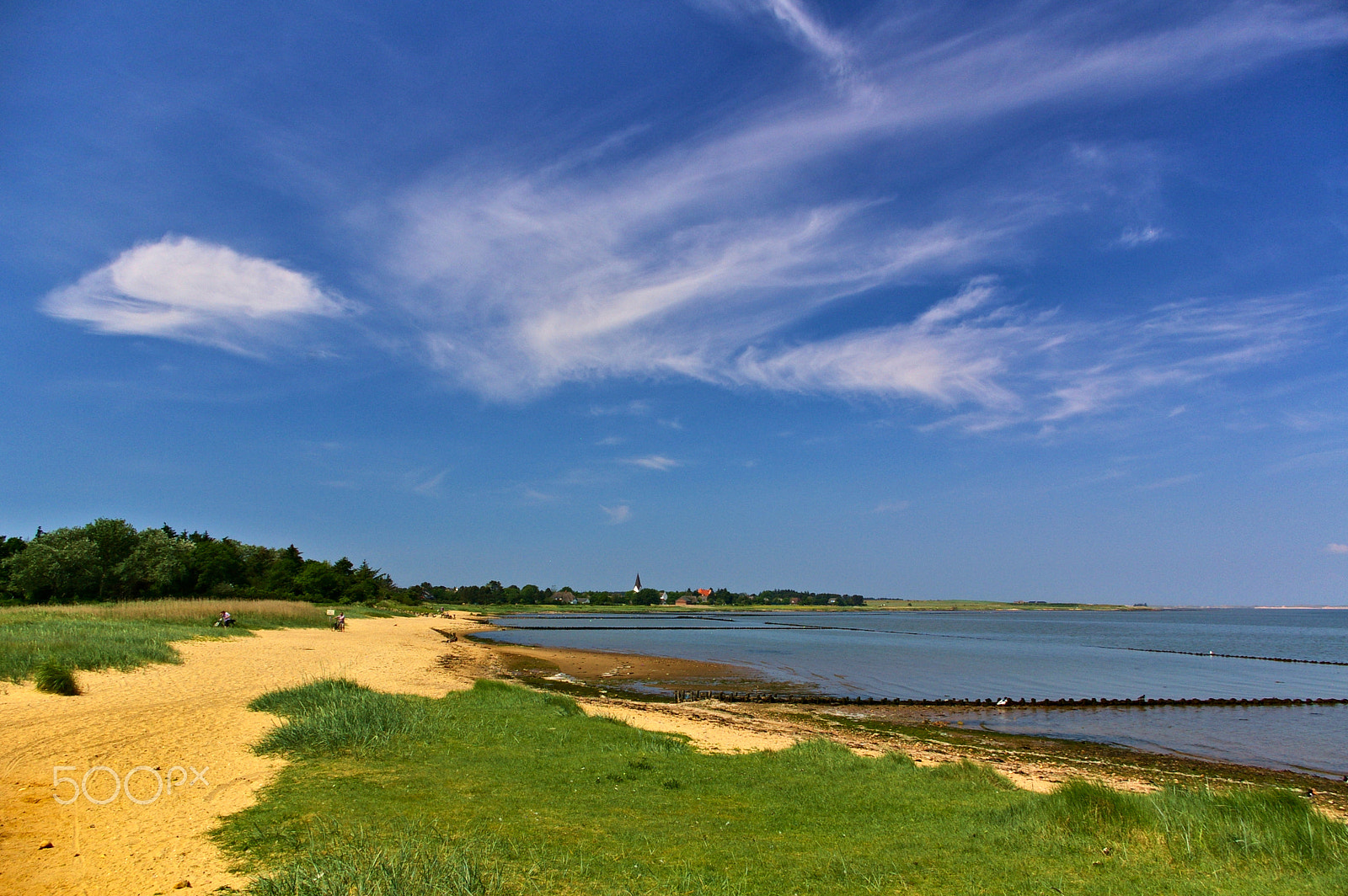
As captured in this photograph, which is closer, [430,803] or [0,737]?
[430,803]

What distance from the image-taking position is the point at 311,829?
8.43 meters

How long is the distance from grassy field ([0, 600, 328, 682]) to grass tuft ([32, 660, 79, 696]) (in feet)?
0.55

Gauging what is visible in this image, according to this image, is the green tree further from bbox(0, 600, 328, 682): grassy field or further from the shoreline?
the shoreline

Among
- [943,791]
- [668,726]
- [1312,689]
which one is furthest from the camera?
[1312,689]

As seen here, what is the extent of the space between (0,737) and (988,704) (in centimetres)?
3526

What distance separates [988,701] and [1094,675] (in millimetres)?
20769

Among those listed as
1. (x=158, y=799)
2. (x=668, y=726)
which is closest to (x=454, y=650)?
(x=668, y=726)

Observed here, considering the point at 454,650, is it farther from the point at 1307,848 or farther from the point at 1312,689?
the point at 1312,689

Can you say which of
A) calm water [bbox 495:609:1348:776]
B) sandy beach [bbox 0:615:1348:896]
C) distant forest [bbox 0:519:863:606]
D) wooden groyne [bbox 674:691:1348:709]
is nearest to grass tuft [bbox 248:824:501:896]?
sandy beach [bbox 0:615:1348:896]

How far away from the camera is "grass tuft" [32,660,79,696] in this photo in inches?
703

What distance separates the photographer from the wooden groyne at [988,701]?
33.1 metres

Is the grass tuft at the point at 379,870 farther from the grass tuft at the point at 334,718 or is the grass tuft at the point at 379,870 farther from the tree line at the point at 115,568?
the tree line at the point at 115,568

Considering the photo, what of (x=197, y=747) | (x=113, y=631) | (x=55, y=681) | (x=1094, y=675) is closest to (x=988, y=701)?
(x=1094, y=675)

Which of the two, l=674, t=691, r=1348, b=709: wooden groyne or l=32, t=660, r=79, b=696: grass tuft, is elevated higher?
l=32, t=660, r=79, b=696: grass tuft
